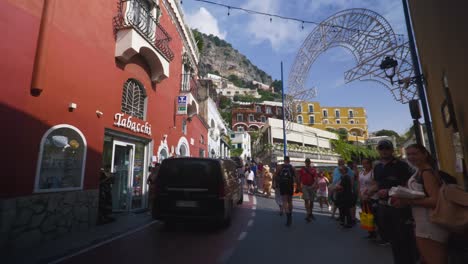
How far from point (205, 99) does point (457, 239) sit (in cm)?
2135

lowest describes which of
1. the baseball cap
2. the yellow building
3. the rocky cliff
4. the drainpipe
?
the baseball cap

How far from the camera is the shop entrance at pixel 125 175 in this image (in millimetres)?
8352

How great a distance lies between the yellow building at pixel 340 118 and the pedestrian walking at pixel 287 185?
6354 cm

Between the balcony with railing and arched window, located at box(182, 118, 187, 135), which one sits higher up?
the balcony with railing

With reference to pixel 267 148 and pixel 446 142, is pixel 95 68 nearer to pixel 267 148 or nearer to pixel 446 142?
pixel 446 142

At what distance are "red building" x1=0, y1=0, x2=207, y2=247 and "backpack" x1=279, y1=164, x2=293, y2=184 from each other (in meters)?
5.57

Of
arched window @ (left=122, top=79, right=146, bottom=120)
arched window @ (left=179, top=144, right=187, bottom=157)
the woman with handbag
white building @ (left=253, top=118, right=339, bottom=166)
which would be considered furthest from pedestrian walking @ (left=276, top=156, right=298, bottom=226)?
white building @ (left=253, top=118, right=339, bottom=166)

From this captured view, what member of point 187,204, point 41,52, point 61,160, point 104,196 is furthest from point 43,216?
point 41,52

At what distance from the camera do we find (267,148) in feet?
121

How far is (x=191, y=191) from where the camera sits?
5.89 meters

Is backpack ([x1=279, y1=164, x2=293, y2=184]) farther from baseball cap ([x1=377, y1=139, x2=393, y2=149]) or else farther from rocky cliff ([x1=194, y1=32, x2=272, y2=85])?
rocky cliff ([x1=194, y1=32, x2=272, y2=85])

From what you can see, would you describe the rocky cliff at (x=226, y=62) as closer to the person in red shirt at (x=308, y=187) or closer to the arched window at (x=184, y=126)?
the arched window at (x=184, y=126)

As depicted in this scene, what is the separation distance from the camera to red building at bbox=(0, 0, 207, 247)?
4867 mm

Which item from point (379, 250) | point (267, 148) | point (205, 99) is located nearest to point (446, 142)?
point (379, 250)
